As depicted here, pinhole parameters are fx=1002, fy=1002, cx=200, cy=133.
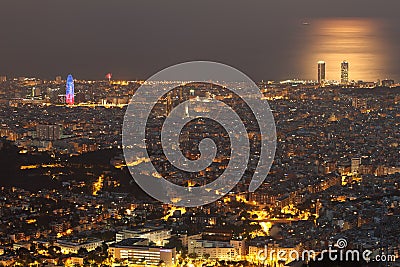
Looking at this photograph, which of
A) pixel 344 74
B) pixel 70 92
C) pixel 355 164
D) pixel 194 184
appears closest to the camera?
pixel 194 184

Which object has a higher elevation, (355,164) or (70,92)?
(70,92)

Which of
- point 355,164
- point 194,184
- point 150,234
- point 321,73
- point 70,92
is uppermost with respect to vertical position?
point 321,73

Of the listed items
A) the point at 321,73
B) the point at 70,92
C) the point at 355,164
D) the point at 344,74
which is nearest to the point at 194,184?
the point at 355,164

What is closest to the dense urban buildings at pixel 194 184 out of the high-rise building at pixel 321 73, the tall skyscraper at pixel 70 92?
the tall skyscraper at pixel 70 92

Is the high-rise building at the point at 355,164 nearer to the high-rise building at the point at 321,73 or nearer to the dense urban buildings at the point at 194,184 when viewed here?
the dense urban buildings at the point at 194,184

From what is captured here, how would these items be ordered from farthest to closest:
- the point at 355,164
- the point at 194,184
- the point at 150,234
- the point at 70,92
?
the point at 70,92
the point at 355,164
the point at 194,184
the point at 150,234

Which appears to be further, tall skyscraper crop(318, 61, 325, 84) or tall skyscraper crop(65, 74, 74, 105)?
tall skyscraper crop(318, 61, 325, 84)

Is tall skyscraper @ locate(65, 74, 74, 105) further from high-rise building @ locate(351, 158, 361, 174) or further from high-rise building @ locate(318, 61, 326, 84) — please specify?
high-rise building @ locate(351, 158, 361, 174)

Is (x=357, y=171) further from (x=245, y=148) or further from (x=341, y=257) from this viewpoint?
(x=341, y=257)

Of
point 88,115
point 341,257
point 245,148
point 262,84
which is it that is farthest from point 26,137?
point 341,257

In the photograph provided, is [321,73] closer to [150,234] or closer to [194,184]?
[194,184]

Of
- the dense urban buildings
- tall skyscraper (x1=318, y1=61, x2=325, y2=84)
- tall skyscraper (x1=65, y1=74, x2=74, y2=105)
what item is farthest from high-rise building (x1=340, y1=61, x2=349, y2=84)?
tall skyscraper (x1=65, y1=74, x2=74, y2=105)
